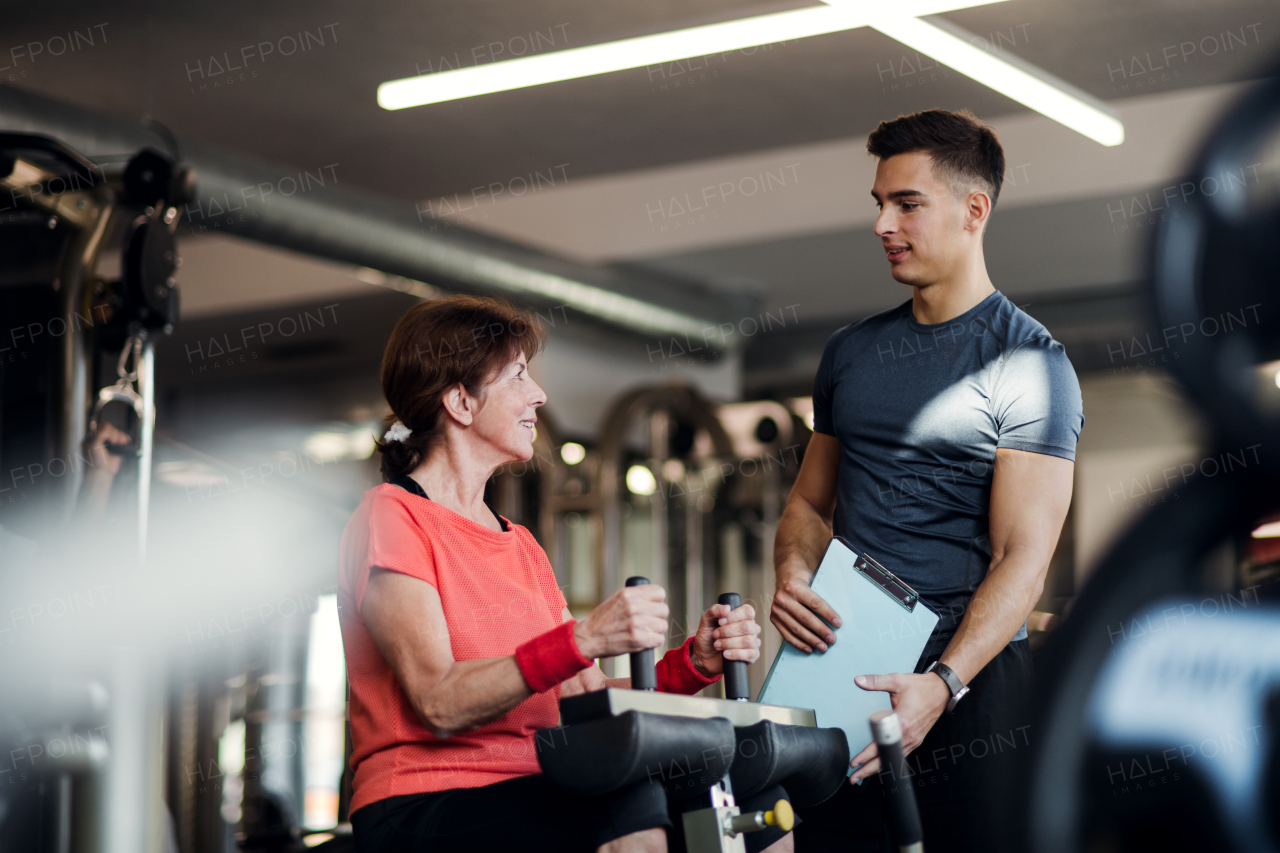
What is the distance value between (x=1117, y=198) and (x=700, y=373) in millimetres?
2503

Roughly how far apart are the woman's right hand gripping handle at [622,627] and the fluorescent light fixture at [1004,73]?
7.11ft

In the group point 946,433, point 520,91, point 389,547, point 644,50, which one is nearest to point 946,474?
point 946,433

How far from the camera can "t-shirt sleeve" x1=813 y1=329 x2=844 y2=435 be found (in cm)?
222

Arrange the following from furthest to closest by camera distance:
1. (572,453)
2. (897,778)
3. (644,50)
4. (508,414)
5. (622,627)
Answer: (572,453), (644,50), (508,414), (622,627), (897,778)

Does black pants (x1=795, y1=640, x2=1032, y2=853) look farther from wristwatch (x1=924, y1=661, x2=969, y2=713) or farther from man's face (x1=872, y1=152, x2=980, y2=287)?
man's face (x1=872, y1=152, x2=980, y2=287)

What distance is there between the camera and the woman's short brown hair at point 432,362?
6.44ft

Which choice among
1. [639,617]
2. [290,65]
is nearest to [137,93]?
[290,65]

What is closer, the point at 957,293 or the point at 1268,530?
the point at 1268,530

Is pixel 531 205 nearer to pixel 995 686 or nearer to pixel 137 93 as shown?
pixel 137 93

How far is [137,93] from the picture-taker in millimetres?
5000

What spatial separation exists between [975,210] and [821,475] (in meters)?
0.52

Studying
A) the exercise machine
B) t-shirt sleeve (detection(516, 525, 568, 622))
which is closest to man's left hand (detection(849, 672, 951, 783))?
the exercise machine

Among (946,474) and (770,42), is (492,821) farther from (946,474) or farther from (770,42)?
(770,42)

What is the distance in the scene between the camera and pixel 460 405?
6.50 ft
